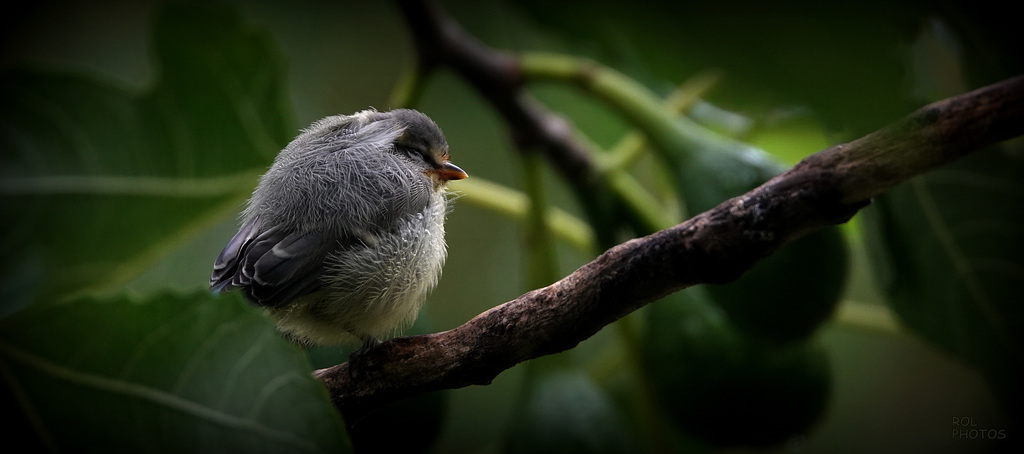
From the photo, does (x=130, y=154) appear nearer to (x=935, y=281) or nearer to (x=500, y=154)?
(x=500, y=154)

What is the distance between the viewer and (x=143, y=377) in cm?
66

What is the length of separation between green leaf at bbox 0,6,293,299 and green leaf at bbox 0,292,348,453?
54 centimetres

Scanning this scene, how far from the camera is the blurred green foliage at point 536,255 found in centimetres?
61

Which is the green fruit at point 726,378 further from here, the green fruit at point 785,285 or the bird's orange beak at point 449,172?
the bird's orange beak at point 449,172


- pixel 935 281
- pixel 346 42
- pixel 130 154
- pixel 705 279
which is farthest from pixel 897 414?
pixel 130 154

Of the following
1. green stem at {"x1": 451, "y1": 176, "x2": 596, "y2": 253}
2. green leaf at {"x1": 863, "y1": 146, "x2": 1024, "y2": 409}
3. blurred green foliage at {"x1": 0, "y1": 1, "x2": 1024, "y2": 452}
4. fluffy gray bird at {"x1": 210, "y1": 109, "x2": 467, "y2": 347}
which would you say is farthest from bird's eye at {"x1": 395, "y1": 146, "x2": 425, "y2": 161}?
green leaf at {"x1": 863, "y1": 146, "x2": 1024, "y2": 409}

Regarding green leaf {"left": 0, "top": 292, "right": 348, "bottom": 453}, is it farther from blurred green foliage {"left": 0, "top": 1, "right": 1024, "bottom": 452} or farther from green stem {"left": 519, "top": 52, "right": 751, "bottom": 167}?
green stem {"left": 519, "top": 52, "right": 751, "bottom": 167}

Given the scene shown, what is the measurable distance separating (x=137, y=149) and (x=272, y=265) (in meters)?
0.66

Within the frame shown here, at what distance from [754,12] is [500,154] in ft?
4.20

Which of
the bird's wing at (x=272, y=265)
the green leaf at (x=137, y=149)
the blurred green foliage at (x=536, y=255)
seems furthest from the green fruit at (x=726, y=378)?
the green leaf at (x=137, y=149)

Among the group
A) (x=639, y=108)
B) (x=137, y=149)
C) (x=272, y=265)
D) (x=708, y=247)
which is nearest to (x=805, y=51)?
(x=708, y=247)

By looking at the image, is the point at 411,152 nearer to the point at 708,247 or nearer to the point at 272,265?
the point at 272,265

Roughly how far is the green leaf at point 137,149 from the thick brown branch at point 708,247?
2.24 ft

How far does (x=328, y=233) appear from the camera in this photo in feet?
2.65
